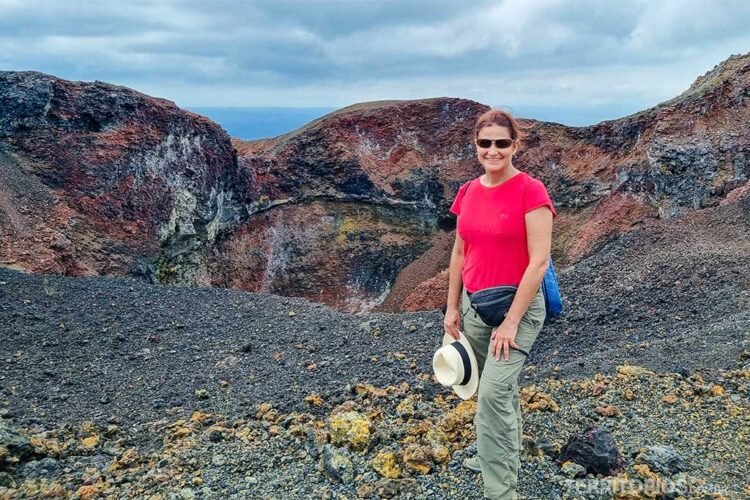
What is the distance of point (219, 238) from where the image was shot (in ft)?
61.1

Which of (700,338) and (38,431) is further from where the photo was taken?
(700,338)

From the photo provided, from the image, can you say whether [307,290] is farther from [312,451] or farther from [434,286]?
[312,451]

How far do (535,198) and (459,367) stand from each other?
1176 millimetres

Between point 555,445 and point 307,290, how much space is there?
54.7 ft

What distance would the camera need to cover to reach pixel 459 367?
365 centimetres

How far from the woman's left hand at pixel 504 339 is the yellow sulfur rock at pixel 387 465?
49.6 inches

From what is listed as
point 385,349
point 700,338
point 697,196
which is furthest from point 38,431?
point 697,196

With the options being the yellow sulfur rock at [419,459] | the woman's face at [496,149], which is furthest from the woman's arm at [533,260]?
the yellow sulfur rock at [419,459]

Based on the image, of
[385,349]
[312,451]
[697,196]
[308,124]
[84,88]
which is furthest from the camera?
[308,124]

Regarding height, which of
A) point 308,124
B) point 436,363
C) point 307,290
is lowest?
point 307,290

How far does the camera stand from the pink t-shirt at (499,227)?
3.27 m

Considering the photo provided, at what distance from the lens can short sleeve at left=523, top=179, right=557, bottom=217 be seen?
3.20 meters

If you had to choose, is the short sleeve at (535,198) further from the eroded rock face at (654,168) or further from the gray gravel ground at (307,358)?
the eroded rock face at (654,168)

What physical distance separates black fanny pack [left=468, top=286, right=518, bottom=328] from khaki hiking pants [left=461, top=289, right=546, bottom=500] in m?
0.13
